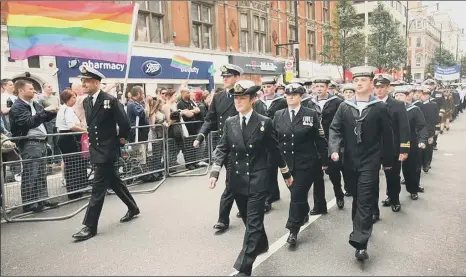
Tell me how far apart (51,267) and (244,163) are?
2291 millimetres

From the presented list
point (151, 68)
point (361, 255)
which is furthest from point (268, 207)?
point (151, 68)

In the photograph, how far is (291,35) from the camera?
21.2 meters

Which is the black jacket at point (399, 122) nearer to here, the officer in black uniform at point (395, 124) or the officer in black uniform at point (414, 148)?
the officer in black uniform at point (395, 124)

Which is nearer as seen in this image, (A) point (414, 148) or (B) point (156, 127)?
(A) point (414, 148)

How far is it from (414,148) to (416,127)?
39 cm

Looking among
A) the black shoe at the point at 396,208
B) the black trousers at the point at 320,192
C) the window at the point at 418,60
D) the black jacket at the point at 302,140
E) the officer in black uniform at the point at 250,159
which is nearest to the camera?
the officer in black uniform at the point at 250,159

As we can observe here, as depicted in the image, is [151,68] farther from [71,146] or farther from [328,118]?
[328,118]

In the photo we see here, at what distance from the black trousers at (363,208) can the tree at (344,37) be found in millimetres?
20353

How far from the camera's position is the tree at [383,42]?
2778 centimetres

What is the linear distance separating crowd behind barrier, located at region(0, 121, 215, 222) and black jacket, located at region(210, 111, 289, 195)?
10.2 feet

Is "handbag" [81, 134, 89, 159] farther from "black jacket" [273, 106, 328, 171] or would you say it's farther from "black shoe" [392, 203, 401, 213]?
"black shoe" [392, 203, 401, 213]

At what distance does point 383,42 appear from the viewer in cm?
2806

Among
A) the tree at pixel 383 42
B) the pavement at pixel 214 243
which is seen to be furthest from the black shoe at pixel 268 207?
the tree at pixel 383 42

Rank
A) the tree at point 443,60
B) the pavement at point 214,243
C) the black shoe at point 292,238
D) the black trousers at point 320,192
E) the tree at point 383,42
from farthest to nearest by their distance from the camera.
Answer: the tree at point 443,60, the tree at point 383,42, the black trousers at point 320,192, the black shoe at point 292,238, the pavement at point 214,243
